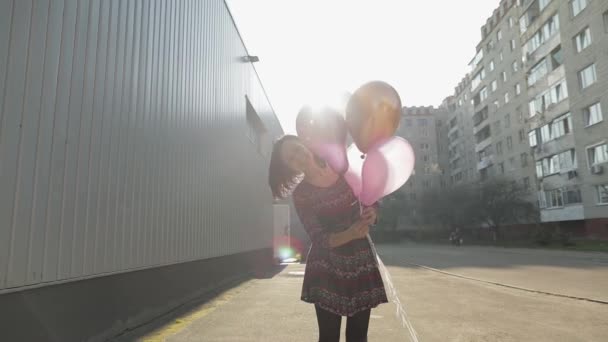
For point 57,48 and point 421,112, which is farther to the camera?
point 421,112

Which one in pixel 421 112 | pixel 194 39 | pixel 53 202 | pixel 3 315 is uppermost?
pixel 421 112

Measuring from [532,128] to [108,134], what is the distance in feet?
145

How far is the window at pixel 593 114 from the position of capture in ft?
101

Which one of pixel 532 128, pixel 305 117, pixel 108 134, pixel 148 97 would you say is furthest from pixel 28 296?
pixel 532 128

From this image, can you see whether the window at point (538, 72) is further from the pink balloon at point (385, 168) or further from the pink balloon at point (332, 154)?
the pink balloon at point (332, 154)

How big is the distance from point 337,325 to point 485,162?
6013cm

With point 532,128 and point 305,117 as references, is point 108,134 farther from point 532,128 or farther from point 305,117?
point 532,128

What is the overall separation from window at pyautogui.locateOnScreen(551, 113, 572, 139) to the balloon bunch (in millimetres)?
38249

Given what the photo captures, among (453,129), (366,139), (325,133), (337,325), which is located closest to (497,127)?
(453,129)

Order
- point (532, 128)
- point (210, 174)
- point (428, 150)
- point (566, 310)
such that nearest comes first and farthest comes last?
point (566, 310) → point (210, 174) → point (532, 128) → point (428, 150)

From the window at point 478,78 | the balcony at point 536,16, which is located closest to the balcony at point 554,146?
the balcony at point 536,16

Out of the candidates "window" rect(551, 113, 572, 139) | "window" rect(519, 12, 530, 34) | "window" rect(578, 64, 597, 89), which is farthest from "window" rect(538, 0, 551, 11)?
"window" rect(551, 113, 572, 139)

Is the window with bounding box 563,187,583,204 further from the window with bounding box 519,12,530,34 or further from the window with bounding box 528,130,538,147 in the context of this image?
the window with bounding box 519,12,530,34

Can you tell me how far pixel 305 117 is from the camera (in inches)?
104
